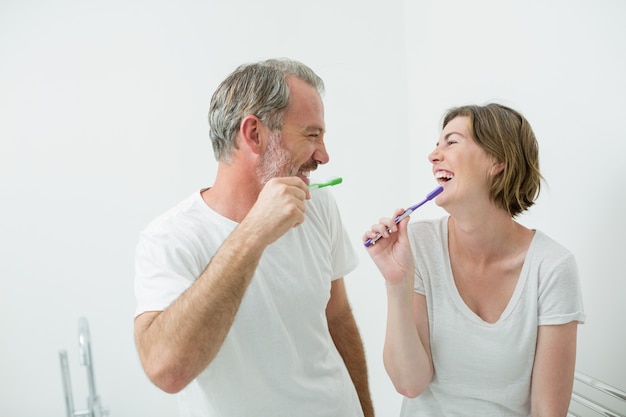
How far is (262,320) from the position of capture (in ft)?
3.27

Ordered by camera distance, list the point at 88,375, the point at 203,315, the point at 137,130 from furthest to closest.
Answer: the point at 137,130
the point at 88,375
the point at 203,315

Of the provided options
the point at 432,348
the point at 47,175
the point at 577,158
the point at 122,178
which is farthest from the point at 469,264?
the point at 47,175

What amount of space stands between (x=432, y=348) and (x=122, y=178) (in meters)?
1.08

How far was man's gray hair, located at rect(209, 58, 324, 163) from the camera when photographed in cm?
102

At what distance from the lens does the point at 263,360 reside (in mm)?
993

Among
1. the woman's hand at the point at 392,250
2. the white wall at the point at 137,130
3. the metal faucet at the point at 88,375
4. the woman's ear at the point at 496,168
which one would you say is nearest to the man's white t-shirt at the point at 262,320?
the woman's hand at the point at 392,250

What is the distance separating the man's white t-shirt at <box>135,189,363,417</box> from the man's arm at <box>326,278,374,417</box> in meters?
0.11

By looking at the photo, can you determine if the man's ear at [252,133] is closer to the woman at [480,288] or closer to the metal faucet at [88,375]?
the woman at [480,288]

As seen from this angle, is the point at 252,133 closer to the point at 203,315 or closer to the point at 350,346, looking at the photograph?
the point at 203,315

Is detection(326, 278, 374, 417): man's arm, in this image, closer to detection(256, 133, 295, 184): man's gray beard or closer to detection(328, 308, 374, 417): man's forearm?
detection(328, 308, 374, 417): man's forearm

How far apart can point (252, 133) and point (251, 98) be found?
62 mm

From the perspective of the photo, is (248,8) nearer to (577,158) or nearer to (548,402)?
(577,158)

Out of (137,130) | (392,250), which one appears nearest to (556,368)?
(392,250)

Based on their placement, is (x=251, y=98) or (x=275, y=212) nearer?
(x=275, y=212)
